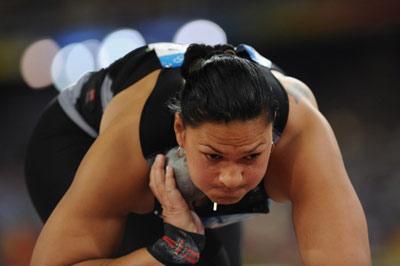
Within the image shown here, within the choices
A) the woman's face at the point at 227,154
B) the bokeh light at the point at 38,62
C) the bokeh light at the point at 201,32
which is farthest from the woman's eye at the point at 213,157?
the bokeh light at the point at 38,62

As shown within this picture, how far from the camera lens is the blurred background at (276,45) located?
15.3 feet

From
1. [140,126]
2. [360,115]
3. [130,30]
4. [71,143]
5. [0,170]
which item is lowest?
[0,170]

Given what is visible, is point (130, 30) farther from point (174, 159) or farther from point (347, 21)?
point (174, 159)

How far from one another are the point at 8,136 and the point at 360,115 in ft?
9.66

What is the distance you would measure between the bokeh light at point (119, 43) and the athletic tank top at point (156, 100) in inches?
140

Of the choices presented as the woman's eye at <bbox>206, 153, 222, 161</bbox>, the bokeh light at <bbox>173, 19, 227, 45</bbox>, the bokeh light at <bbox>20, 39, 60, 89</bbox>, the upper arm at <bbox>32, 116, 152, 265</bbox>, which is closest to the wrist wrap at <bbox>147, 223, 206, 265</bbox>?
the upper arm at <bbox>32, 116, 152, 265</bbox>

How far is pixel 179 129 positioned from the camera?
129 cm

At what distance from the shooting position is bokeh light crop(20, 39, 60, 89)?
233 inches

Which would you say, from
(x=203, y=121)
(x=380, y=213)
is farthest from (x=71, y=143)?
(x=380, y=213)

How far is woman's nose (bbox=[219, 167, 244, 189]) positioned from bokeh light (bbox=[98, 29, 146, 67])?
13.5 feet

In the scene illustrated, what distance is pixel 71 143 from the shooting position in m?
1.73

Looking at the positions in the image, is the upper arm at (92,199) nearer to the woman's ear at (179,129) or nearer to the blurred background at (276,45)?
the woman's ear at (179,129)

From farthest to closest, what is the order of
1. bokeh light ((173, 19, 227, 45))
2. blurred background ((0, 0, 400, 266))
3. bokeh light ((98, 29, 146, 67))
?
bokeh light ((98, 29, 146, 67)), bokeh light ((173, 19, 227, 45)), blurred background ((0, 0, 400, 266))

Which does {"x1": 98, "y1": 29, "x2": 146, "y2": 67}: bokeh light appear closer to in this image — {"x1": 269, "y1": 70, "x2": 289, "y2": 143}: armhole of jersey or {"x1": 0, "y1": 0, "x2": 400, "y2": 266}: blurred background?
{"x1": 0, "y1": 0, "x2": 400, "y2": 266}: blurred background
